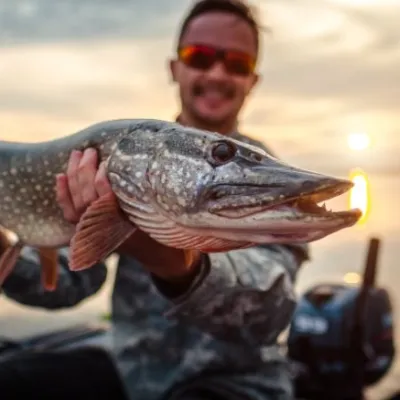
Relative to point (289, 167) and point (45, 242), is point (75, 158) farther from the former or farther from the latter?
point (289, 167)

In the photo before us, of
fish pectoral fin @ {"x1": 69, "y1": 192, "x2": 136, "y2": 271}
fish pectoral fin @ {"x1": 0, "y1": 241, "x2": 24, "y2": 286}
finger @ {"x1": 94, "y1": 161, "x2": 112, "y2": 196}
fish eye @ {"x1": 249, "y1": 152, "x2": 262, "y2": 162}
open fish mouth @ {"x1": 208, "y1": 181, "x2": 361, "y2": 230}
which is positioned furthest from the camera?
fish pectoral fin @ {"x1": 0, "y1": 241, "x2": 24, "y2": 286}

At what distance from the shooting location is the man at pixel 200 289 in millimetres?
2652

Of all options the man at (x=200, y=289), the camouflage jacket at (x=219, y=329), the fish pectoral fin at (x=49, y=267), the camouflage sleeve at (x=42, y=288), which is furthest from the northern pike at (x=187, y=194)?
the camouflage sleeve at (x=42, y=288)

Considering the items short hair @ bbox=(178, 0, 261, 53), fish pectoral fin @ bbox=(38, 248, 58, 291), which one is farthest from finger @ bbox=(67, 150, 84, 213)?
short hair @ bbox=(178, 0, 261, 53)

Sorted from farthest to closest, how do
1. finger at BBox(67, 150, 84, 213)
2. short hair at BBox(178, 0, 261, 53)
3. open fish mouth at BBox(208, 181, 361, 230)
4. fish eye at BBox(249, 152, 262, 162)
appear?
1. short hair at BBox(178, 0, 261, 53)
2. finger at BBox(67, 150, 84, 213)
3. fish eye at BBox(249, 152, 262, 162)
4. open fish mouth at BBox(208, 181, 361, 230)

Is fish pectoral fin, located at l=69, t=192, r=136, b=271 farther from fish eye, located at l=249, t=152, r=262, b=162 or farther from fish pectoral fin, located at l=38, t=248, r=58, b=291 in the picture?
fish pectoral fin, located at l=38, t=248, r=58, b=291

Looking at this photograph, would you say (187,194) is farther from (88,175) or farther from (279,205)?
(88,175)

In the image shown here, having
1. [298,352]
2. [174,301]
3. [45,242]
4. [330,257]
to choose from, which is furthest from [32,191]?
[330,257]

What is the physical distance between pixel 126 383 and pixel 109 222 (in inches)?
46.1

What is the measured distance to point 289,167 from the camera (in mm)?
2049

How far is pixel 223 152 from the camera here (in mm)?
2172

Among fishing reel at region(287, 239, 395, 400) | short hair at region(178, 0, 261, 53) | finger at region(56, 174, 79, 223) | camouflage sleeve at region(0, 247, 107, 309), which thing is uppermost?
short hair at region(178, 0, 261, 53)

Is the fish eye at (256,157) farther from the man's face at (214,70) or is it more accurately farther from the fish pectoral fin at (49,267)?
the man's face at (214,70)

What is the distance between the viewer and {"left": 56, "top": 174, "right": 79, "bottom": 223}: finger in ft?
8.41
